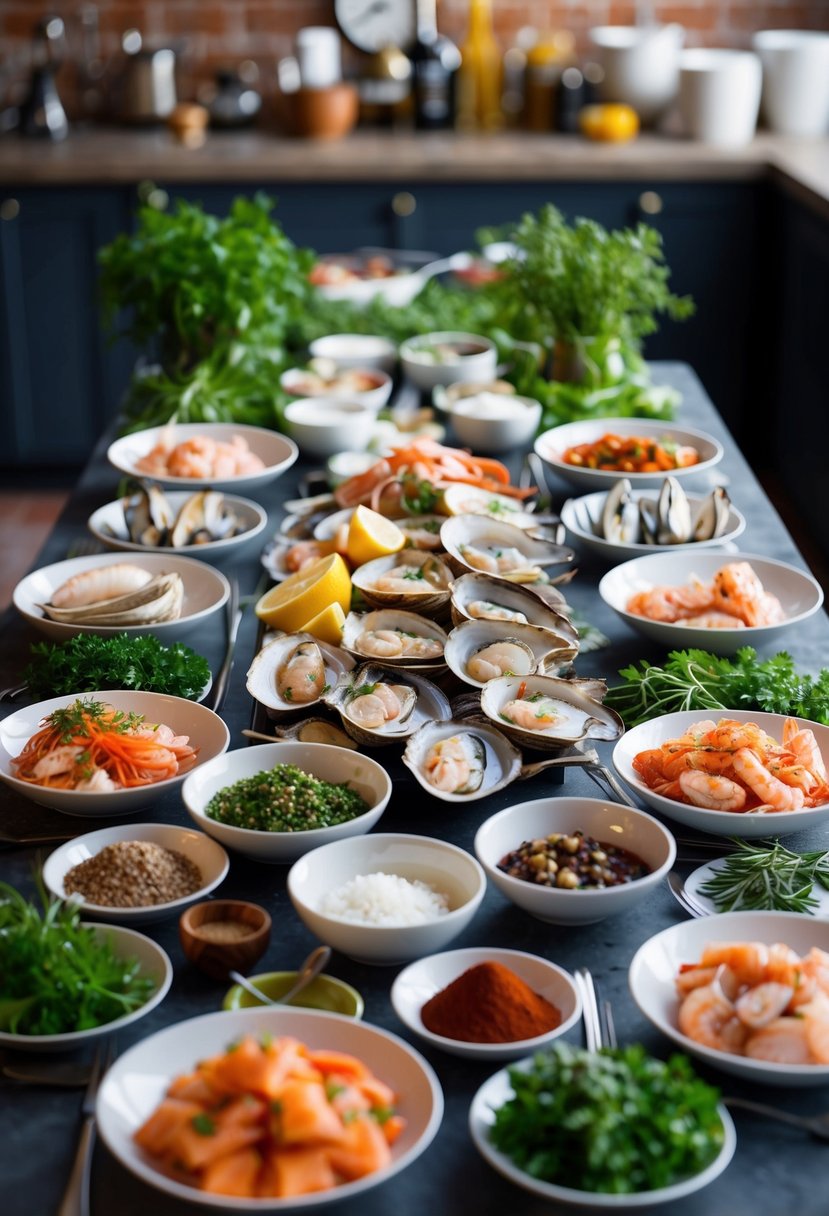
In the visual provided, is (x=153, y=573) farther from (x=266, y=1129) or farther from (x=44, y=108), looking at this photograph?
(x=44, y=108)

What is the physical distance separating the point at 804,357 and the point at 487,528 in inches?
131

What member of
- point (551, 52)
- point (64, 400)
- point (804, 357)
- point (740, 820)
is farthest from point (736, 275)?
point (740, 820)

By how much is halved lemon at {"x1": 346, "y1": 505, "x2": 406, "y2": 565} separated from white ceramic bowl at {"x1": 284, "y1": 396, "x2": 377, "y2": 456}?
714mm

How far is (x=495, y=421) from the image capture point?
287 centimetres

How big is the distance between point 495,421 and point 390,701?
1.26 m

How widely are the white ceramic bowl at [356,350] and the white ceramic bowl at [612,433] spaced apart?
63 cm

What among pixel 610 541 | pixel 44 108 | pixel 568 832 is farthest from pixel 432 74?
pixel 568 832

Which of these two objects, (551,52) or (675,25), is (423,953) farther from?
(675,25)

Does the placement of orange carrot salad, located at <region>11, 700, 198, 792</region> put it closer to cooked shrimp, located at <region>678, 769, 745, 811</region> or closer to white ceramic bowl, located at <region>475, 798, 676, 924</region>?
white ceramic bowl, located at <region>475, 798, 676, 924</region>

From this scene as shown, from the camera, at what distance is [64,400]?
18.6 feet

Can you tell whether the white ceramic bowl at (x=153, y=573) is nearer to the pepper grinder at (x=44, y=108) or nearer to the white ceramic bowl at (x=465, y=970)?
the white ceramic bowl at (x=465, y=970)

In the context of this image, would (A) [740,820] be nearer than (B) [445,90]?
Yes

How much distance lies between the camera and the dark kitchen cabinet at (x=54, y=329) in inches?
211

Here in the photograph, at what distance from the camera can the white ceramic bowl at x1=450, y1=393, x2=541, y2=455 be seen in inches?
114
